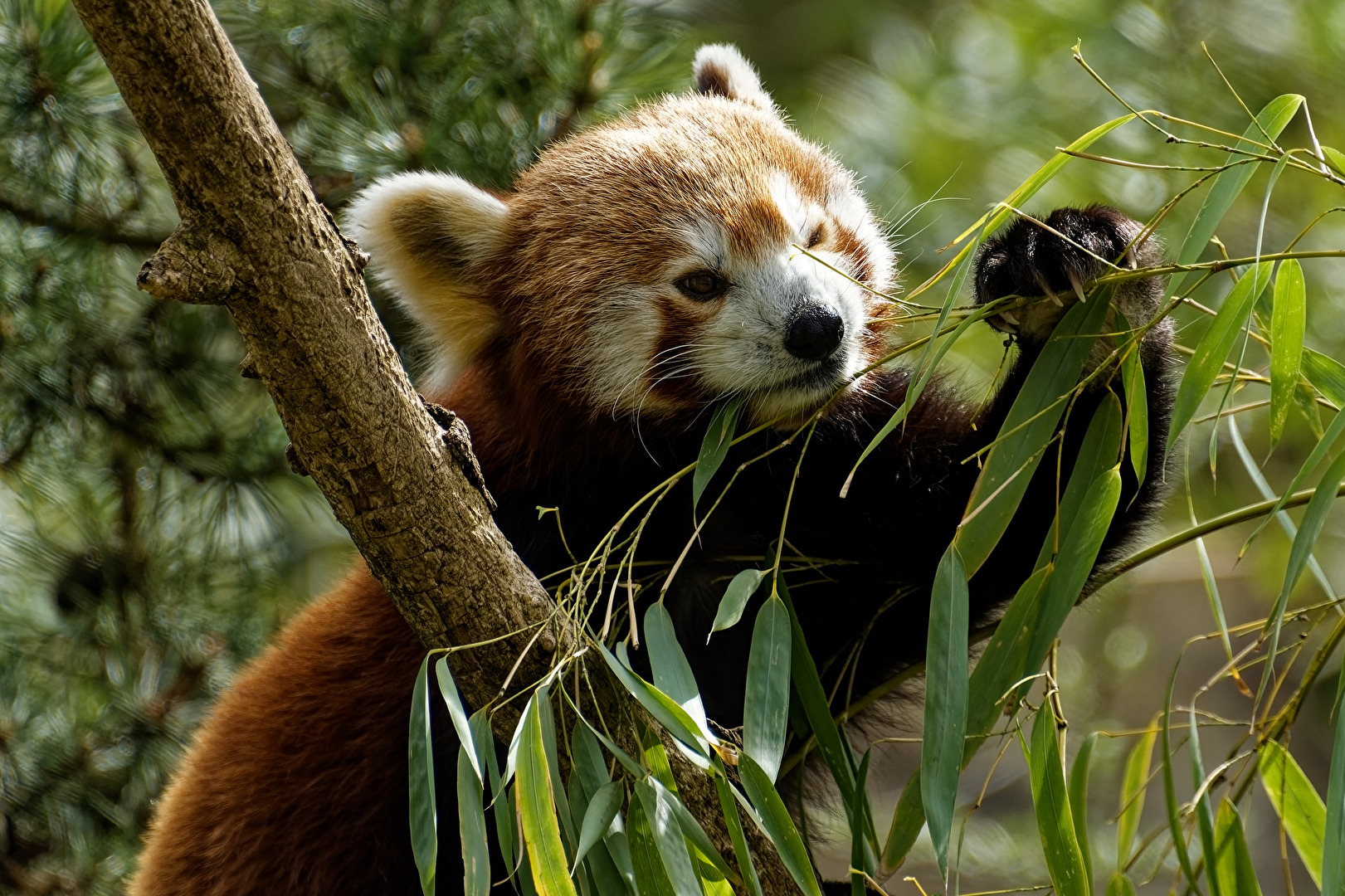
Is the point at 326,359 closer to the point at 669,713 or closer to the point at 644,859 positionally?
the point at 669,713

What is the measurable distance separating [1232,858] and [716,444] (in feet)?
2.94

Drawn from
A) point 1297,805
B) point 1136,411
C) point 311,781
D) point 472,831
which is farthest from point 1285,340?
point 311,781

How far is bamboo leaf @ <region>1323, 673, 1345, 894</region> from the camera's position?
4.25 feet

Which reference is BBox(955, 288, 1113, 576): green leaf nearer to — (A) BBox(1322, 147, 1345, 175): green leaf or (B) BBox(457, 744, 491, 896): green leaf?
(A) BBox(1322, 147, 1345, 175): green leaf

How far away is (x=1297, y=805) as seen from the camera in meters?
1.69

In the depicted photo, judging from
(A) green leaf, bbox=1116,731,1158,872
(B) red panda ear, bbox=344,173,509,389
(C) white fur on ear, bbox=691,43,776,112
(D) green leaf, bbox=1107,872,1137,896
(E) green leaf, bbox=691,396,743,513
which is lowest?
(A) green leaf, bbox=1116,731,1158,872

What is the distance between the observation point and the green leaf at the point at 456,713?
1429 mm

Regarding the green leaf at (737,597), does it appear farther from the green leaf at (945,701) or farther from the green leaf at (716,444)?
the green leaf at (945,701)

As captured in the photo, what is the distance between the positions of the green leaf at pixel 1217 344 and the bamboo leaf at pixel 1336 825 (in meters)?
0.37

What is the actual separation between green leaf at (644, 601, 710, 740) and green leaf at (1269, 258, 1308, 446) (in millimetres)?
742

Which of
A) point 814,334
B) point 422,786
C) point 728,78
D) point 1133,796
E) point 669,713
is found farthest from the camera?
point 728,78

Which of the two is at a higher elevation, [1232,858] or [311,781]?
[311,781]

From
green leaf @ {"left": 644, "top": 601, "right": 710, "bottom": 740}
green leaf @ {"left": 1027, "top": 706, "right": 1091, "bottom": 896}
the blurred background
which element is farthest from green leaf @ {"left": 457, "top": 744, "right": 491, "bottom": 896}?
the blurred background

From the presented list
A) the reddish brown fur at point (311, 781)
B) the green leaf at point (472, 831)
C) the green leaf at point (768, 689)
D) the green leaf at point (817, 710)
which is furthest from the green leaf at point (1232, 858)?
the reddish brown fur at point (311, 781)
